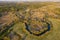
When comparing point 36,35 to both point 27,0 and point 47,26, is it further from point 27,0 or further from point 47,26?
point 27,0

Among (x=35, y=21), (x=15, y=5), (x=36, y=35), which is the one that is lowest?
(x=36, y=35)

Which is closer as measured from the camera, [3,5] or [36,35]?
[36,35]

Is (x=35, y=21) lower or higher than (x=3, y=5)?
lower

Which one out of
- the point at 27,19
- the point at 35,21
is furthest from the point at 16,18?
the point at 35,21

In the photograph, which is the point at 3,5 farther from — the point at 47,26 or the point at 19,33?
the point at 47,26

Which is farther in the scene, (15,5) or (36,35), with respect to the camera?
(15,5)

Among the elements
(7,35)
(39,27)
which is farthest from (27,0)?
(7,35)

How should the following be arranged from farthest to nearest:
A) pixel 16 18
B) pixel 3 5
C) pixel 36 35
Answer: pixel 3 5, pixel 16 18, pixel 36 35

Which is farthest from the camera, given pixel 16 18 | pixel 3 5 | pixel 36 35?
pixel 3 5

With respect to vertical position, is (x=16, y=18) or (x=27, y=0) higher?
(x=27, y=0)
